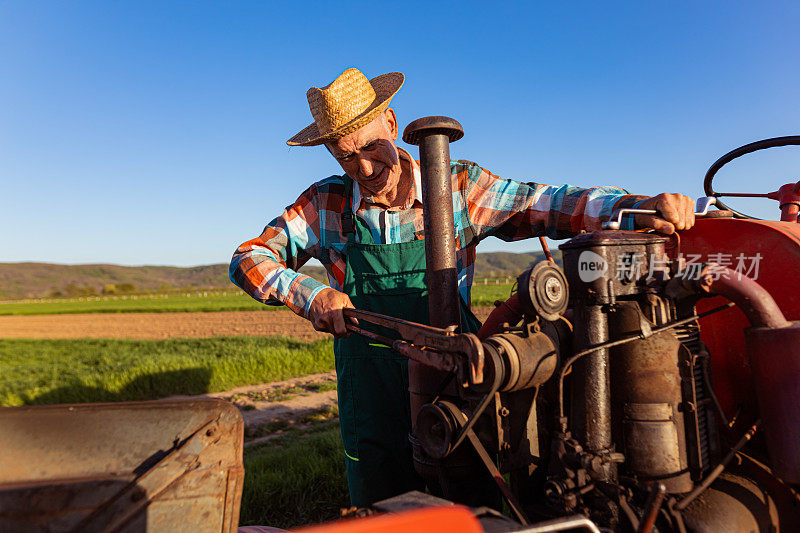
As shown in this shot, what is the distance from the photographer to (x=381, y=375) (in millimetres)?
2531

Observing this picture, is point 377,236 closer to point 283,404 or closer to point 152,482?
point 152,482

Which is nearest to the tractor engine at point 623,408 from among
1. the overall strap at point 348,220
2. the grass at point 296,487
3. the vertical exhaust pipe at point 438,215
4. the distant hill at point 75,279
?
the vertical exhaust pipe at point 438,215

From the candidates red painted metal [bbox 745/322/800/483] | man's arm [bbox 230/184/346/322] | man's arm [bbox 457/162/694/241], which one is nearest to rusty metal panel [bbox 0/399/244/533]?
man's arm [bbox 230/184/346/322]

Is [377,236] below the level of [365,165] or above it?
below

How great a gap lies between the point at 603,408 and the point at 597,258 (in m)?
0.43

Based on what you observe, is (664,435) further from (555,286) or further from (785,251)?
(785,251)

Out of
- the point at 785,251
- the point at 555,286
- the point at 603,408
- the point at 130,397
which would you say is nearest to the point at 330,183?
the point at 555,286

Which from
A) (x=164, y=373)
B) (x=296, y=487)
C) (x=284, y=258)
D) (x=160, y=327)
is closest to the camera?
(x=284, y=258)

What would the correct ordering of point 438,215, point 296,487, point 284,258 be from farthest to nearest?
point 296,487
point 284,258
point 438,215

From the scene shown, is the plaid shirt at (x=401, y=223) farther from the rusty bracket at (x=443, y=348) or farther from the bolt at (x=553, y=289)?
the bolt at (x=553, y=289)

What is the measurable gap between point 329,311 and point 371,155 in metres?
0.86

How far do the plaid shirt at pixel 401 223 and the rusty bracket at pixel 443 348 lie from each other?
65 centimetres

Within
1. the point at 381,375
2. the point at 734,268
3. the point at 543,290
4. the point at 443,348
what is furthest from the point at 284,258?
the point at 734,268

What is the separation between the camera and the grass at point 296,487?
419 cm
